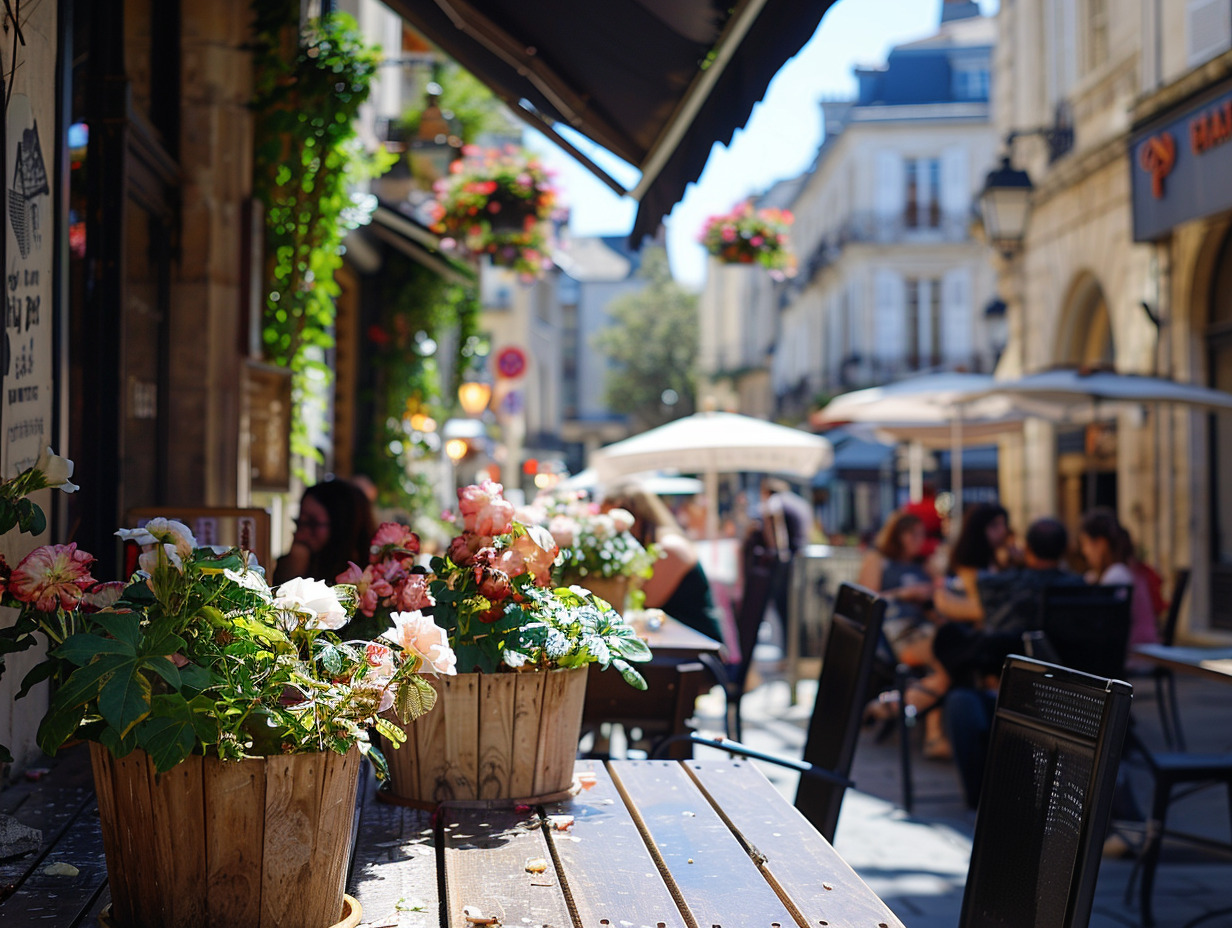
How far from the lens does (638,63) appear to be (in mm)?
4543

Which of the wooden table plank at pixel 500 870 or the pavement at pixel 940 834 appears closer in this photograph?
the wooden table plank at pixel 500 870

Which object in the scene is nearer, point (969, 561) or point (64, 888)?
point (64, 888)

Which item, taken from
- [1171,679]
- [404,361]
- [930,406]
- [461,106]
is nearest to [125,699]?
Result: [1171,679]

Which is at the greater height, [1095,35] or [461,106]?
[1095,35]

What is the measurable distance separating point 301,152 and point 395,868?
4015 millimetres

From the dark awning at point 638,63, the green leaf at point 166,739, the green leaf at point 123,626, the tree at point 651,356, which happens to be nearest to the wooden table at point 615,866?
the green leaf at point 166,739

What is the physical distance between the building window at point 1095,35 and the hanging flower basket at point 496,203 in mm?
7803

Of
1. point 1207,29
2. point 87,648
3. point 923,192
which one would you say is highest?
point 923,192

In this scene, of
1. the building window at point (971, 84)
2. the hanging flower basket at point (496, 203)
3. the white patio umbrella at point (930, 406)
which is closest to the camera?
the hanging flower basket at point (496, 203)

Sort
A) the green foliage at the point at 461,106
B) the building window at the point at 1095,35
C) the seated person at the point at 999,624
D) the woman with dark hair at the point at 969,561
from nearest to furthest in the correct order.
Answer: the seated person at the point at 999,624
the woman with dark hair at the point at 969,561
the green foliage at the point at 461,106
the building window at the point at 1095,35

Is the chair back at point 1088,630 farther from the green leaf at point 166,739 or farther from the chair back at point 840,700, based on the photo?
the green leaf at point 166,739

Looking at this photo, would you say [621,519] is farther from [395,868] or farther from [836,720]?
[395,868]

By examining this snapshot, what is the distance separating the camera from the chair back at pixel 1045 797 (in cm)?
196

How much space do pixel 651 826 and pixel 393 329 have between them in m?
8.50
